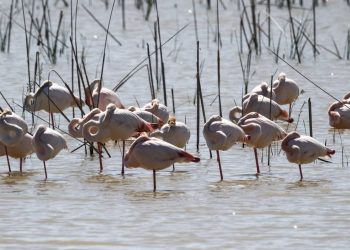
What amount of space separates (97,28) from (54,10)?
1.51 metres

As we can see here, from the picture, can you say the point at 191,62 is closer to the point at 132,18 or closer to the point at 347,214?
the point at 132,18

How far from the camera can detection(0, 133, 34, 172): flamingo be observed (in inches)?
372

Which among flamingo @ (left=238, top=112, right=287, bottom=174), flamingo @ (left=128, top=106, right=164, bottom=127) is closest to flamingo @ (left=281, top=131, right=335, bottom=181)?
flamingo @ (left=238, top=112, right=287, bottom=174)

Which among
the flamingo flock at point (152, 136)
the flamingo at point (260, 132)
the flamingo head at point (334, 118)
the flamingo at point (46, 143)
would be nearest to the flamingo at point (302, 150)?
the flamingo flock at point (152, 136)

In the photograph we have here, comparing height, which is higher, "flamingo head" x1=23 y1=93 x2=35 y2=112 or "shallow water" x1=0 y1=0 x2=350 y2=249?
"flamingo head" x1=23 y1=93 x2=35 y2=112

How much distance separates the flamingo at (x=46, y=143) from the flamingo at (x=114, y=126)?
0.38 meters

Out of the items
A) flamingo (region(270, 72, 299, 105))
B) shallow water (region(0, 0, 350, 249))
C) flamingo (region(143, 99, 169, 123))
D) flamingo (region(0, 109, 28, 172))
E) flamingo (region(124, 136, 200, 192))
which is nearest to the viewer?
shallow water (region(0, 0, 350, 249))

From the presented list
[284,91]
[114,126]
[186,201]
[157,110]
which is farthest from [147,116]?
[284,91]

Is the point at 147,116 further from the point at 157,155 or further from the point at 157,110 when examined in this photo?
the point at 157,155

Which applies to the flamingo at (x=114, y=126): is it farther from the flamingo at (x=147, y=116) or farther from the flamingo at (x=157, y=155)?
the flamingo at (x=157, y=155)

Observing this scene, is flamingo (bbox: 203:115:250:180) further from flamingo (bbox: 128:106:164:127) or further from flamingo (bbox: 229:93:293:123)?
flamingo (bbox: 229:93:293:123)

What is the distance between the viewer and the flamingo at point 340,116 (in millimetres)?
11078

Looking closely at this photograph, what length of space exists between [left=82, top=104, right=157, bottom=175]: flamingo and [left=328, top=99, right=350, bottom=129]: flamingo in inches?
91.5

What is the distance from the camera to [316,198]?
8.30 meters
